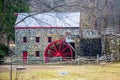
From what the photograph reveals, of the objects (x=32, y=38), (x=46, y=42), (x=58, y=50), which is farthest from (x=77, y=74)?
(x=32, y=38)

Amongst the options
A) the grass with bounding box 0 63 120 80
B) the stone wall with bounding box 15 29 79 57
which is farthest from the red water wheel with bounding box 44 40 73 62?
the grass with bounding box 0 63 120 80

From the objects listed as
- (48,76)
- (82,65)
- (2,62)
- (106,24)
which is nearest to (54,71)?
(48,76)

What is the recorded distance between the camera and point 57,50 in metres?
33.4

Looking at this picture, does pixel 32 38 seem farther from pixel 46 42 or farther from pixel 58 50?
pixel 58 50

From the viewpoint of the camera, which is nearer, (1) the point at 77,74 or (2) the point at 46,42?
(1) the point at 77,74

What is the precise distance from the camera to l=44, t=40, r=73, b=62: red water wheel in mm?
32900

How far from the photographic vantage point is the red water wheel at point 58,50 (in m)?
32.9

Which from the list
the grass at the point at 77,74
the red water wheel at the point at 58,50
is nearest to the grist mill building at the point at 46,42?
the red water wheel at the point at 58,50

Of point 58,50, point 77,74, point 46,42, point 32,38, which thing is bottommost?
point 77,74

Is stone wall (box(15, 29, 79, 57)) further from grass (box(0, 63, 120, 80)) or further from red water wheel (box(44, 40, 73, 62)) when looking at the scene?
grass (box(0, 63, 120, 80))

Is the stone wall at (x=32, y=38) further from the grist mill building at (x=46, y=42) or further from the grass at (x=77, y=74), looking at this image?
the grass at (x=77, y=74)

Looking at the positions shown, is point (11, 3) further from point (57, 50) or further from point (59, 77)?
point (57, 50)

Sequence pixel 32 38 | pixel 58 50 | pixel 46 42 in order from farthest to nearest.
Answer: pixel 32 38
pixel 46 42
pixel 58 50

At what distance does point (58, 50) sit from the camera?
3331 cm
